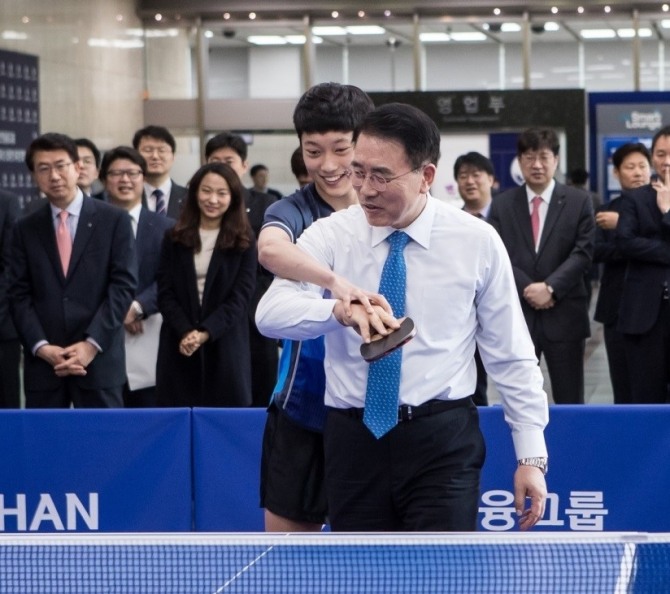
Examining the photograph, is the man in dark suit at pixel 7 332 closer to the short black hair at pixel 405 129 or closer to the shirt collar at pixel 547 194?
the shirt collar at pixel 547 194

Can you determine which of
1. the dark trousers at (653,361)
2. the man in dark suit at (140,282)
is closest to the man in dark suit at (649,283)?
the dark trousers at (653,361)

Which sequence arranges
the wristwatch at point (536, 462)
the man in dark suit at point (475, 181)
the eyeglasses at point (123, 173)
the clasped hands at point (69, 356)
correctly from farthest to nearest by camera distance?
the man in dark suit at point (475, 181) < the eyeglasses at point (123, 173) < the clasped hands at point (69, 356) < the wristwatch at point (536, 462)

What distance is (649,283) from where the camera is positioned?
7.03 m

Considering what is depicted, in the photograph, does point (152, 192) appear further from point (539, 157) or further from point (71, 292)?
point (539, 157)

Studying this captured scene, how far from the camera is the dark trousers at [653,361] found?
23.0 feet

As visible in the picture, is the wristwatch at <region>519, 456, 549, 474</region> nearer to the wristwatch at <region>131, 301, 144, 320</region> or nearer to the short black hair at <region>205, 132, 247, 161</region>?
the wristwatch at <region>131, 301, 144, 320</region>

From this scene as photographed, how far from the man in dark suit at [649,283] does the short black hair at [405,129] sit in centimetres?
435

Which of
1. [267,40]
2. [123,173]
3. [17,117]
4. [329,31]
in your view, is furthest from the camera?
[267,40]

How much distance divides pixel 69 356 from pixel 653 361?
3242mm

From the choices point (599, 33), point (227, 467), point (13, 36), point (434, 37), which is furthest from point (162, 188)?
point (599, 33)

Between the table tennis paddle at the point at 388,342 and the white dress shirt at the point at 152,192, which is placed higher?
the white dress shirt at the point at 152,192

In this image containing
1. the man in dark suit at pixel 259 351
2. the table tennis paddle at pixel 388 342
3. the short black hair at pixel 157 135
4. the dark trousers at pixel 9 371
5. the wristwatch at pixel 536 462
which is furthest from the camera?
the short black hair at pixel 157 135

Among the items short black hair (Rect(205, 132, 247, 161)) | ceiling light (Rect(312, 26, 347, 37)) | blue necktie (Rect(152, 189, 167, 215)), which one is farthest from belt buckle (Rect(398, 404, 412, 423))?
ceiling light (Rect(312, 26, 347, 37))

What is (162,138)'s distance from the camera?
825 centimetres
